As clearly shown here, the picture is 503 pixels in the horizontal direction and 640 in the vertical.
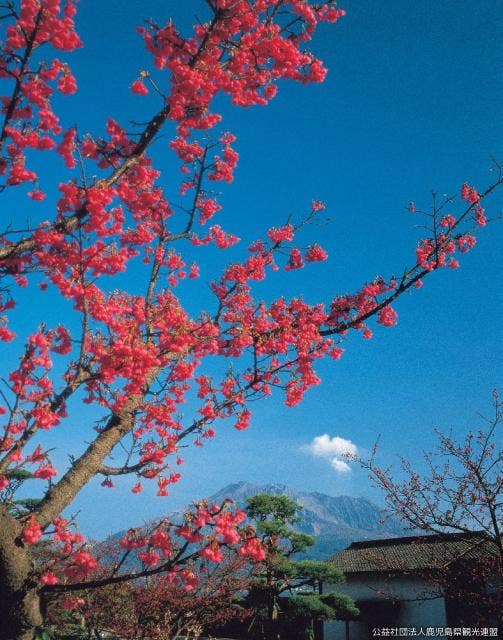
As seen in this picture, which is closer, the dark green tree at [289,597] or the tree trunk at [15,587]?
the tree trunk at [15,587]

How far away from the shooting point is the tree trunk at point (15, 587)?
4410 millimetres

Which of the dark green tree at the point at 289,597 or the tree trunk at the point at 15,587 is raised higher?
the dark green tree at the point at 289,597

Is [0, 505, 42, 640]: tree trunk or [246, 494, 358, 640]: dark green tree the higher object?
[246, 494, 358, 640]: dark green tree

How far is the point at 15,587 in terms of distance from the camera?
14.9 ft

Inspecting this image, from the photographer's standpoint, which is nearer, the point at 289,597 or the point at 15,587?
the point at 15,587

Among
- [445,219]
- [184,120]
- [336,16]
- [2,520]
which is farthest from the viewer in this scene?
[445,219]

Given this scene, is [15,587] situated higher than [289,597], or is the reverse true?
[289,597]

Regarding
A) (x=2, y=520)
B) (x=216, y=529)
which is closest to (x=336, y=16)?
(x=216, y=529)

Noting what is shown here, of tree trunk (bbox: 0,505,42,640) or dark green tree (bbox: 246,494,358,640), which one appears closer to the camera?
tree trunk (bbox: 0,505,42,640)

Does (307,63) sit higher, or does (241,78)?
(307,63)

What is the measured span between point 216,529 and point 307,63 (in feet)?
19.6

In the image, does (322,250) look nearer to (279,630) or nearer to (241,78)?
(241,78)

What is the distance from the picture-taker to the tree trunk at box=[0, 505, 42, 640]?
174 inches

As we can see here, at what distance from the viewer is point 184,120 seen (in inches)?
228
